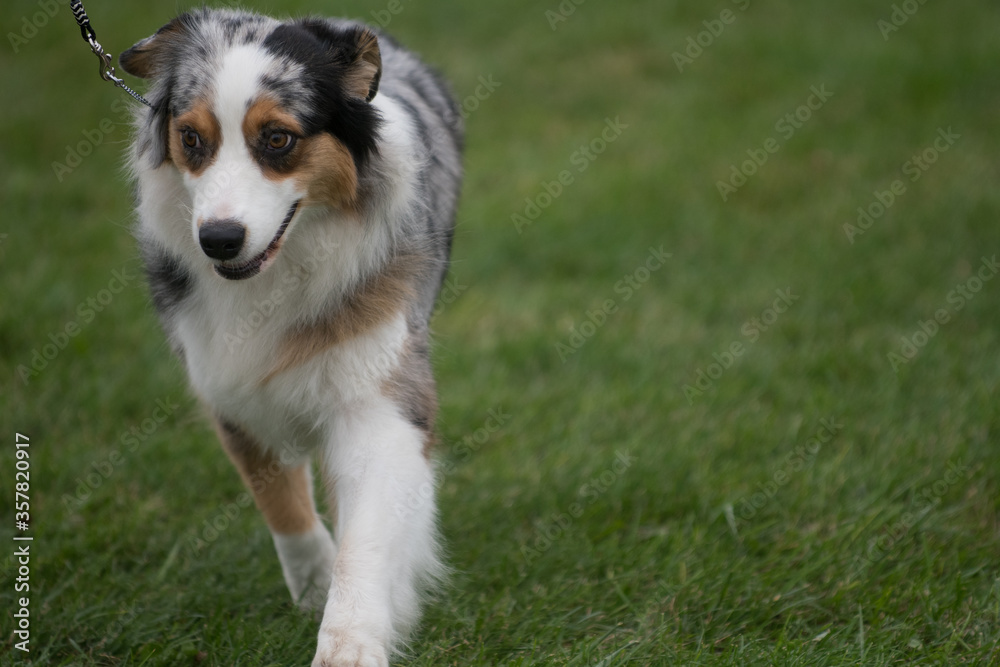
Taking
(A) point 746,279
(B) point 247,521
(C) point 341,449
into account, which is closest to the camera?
(C) point 341,449

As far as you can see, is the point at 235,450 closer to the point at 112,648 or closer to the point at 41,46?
the point at 112,648

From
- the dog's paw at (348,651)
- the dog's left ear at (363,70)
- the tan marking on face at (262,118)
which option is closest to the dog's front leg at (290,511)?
the dog's paw at (348,651)

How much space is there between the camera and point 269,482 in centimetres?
354

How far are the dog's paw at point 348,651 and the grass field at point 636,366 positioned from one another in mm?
457

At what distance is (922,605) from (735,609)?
2.18 feet

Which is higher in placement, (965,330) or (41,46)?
(965,330)

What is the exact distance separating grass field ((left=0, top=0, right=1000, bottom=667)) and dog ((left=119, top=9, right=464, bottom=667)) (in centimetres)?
50

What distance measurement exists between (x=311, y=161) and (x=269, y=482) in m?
1.28

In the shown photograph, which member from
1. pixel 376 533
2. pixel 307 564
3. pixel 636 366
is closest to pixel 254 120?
pixel 376 533

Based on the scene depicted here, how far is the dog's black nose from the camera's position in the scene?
2645mm

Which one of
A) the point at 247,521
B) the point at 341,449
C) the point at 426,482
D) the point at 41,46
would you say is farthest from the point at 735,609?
the point at 41,46

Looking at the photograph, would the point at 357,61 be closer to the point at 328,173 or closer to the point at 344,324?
the point at 328,173

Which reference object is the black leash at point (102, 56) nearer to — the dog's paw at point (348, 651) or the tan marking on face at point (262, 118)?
the tan marking on face at point (262, 118)

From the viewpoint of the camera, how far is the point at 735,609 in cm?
348
